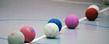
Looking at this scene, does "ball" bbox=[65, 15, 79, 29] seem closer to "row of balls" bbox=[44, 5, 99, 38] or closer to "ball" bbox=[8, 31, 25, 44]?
"row of balls" bbox=[44, 5, 99, 38]

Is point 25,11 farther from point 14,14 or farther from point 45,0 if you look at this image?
point 45,0

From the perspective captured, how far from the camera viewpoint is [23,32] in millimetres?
2844

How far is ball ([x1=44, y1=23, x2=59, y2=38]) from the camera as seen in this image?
307 cm

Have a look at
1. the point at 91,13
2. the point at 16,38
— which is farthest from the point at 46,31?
the point at 91,13

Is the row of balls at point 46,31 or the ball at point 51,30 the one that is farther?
the ball at point 51,30

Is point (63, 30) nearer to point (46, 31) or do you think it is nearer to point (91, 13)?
point (46, 31)

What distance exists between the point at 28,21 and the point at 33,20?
14 centimetres

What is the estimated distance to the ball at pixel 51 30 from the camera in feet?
10.1

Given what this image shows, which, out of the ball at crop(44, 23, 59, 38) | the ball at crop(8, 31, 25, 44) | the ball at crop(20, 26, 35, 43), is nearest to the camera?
the ball at crop(8, 31, 25, 44)

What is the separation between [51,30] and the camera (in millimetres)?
3070

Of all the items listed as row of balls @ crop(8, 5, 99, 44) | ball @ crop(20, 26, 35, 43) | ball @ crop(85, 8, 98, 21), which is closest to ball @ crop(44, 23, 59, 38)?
row of balls @ crop(8, 5, 99, 44)

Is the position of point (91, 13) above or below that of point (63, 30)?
above

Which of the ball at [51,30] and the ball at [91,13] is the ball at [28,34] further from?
the ball at [91,13]

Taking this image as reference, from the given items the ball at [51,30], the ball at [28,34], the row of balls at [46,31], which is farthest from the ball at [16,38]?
the ball at [51,30]
